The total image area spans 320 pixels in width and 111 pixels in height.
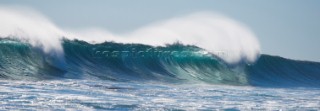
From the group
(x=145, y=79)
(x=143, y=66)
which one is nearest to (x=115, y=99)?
(x=145, y=79)

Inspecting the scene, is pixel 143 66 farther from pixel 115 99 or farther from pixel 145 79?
pixel 115 99

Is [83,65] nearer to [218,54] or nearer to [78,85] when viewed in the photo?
[78,85]

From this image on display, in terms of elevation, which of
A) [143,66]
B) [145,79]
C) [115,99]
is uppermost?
[143,66]

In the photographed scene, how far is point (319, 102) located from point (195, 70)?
9.37 m

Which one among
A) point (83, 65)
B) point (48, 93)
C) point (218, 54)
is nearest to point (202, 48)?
point (218, 54)

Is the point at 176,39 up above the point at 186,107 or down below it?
above

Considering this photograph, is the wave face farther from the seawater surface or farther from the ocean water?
the seawater surface

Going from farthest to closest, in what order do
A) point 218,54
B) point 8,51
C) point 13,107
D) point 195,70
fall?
1. point 218,54
2. point 195,70
3. point 8,51
4. point 13,107

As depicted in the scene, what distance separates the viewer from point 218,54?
88.7 ft

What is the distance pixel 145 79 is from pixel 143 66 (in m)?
2.79

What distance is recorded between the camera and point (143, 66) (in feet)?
72.9

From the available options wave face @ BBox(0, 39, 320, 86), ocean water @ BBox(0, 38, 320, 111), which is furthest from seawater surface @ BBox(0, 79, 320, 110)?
wave face @ BBox(0, 39, 320, 86)

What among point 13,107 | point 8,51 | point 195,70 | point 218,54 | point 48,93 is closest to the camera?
point 13,107

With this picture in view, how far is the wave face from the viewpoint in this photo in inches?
720
